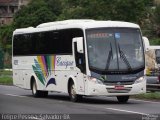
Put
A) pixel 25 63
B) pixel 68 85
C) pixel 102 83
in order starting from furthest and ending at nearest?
Answer: pixel 25 63
pixel 68 85
pixel 102 83

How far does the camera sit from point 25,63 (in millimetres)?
31797

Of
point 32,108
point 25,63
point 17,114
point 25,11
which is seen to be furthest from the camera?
point 25,11

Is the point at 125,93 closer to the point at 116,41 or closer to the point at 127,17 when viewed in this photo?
the point at 116,41

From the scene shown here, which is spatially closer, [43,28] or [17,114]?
→ [17,114]

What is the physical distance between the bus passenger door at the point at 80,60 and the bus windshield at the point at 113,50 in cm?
31

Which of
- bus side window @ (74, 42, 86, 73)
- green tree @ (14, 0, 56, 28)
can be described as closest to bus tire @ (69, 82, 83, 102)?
bus side window @ (74, 42, 86, 73)

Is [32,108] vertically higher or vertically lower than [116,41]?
lower

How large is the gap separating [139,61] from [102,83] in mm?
1694

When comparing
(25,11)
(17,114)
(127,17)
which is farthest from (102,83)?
(25,11)

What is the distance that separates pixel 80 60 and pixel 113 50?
1332 millimetres

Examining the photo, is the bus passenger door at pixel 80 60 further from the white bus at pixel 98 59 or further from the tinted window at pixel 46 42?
the tinted window at pixel 46 42

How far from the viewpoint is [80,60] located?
83.8 ft

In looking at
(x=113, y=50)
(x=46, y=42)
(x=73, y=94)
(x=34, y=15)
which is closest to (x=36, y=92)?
(x=46, y=42)

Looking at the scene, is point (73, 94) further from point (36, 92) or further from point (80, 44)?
point (36, 92)
